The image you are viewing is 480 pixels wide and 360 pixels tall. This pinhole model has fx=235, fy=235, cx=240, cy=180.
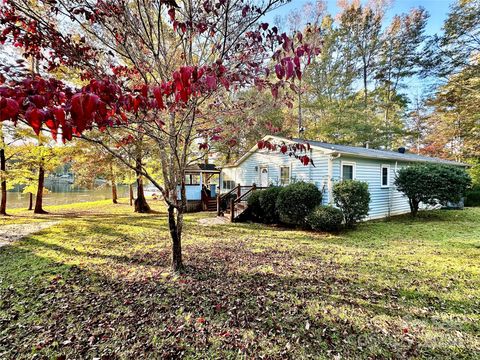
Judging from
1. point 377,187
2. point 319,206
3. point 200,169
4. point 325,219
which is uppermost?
point 200,169

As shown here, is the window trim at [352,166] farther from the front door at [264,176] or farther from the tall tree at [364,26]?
the tall tree at [364,26]

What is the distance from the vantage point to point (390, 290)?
12.4ft

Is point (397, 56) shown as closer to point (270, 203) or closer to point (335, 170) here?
point (335, 170)

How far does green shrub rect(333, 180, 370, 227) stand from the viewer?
8336mm

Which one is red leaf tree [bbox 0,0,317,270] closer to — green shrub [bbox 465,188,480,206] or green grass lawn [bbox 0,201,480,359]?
green grass lawn [bbox 0,201,480,359]

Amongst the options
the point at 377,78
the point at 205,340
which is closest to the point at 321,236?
the point at 205,340

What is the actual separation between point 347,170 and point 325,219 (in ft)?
10.1

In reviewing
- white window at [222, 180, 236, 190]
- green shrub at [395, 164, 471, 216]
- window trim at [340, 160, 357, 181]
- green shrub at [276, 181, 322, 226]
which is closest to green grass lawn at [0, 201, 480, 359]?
green shrub at [276, 181, 322, 226]

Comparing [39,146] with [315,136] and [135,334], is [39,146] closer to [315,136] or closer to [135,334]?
[135,334]

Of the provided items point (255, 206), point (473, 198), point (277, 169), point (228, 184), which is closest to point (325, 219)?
point (255, 206)

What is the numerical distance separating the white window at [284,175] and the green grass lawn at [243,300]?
494 cm

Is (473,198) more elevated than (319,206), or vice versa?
(473,198)

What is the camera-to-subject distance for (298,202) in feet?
28.8

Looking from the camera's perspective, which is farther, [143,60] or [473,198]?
[473,198]
